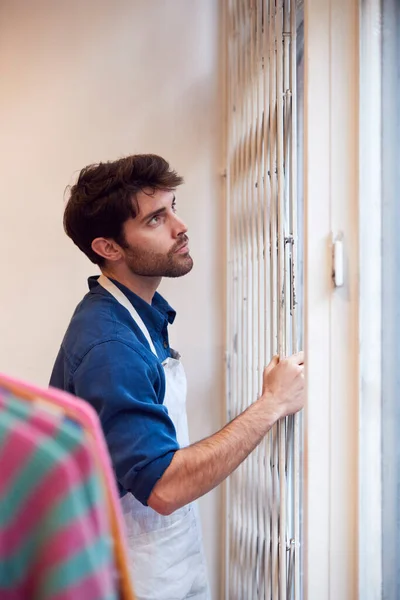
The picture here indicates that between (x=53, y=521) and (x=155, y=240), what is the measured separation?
961 millimetres

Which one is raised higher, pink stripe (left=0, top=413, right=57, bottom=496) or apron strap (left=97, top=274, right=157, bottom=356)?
apron strap (left=97, top=274, right=157, bottom=356)

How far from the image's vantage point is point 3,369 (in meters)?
1.65

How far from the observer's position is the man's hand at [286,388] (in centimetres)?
117

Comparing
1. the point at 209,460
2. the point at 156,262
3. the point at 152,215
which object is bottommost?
the point at 209,460

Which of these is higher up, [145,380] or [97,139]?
[97,139]

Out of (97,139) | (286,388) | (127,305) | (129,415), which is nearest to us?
(129,415)

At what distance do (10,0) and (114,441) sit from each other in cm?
130

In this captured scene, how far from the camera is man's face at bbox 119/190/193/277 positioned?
52.4 inches

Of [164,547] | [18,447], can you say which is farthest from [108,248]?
[18,447]

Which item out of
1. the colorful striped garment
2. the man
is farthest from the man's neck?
the colorful striped garment

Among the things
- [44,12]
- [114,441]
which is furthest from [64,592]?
[44,12]

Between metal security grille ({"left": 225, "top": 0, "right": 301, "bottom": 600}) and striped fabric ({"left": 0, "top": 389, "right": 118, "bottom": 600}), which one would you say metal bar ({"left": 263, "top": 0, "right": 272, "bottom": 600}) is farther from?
striped fabric ({"left": 0, "top": 389, "right": 118, "bottom": 600})

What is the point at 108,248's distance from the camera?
136 centimetres

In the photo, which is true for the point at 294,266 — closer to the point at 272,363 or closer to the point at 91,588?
the point at 272,363
